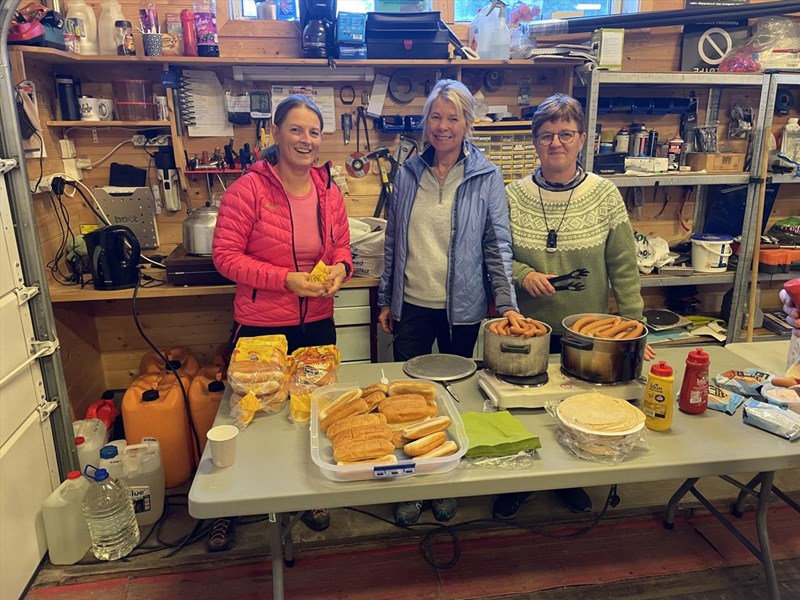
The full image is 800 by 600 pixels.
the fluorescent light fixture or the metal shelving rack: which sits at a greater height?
the fluorescent light fixture

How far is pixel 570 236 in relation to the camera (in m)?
2.01

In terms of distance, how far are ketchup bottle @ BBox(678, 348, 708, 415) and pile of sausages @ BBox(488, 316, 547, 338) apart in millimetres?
368

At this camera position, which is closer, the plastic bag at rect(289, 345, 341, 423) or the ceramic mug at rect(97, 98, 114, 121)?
the plastic bag at rect(289, 345, 341, 423)

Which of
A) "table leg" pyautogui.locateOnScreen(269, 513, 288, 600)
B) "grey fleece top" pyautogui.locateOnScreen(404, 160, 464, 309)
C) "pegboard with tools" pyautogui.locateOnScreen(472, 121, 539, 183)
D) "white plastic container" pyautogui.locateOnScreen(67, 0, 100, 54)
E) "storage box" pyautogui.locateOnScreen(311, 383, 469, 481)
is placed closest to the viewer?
"storage box" pyautogui.locateOnScreen(311, 383, 469, 481)

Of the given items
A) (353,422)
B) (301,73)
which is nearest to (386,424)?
(353,422)

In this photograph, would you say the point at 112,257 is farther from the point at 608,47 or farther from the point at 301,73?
the point at 608,47

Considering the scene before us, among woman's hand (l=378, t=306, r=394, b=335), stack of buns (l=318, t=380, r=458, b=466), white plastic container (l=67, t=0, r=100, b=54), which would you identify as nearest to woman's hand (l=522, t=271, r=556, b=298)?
woman's hand (l=378, t=306, r=394, b=335)

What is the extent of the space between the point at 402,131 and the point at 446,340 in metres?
1.37

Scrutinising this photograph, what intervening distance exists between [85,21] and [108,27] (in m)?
0.10

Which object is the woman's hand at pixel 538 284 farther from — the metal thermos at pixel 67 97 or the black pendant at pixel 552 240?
the metal thermos at pixel 67 97

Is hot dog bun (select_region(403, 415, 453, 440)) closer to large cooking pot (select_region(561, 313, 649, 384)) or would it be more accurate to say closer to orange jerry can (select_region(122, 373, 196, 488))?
large cooking pot (select_region(561, 313, 649, 384))

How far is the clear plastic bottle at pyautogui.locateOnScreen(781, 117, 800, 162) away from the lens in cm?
339

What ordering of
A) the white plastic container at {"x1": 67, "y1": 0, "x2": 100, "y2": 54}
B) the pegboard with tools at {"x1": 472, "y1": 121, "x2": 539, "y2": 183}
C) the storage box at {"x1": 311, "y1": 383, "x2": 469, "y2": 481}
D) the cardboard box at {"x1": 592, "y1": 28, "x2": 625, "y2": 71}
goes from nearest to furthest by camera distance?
the storage box at {"x1": 311, "y1": 383, "x2": 469, "y2": 481} → the white plastic container at {"x1": 67, "y1": 0, "x2": 100, "y2": 54} → the cardboard box at {"x1": 592, "y1": 28, "x2": 625, "y2": 71} → the pegboard with tools at {"x1": 472, "y1": 121, "x2": 539, "y2": 183}

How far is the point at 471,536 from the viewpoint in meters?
2.14
